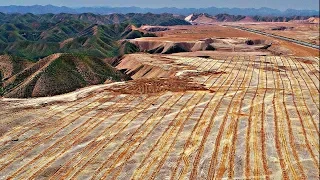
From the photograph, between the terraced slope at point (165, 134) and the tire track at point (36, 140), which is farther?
the tire track at point (36, 140)

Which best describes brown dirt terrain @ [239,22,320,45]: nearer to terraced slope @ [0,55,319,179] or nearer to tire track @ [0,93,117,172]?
terraced slope @ [0,55,319,179]

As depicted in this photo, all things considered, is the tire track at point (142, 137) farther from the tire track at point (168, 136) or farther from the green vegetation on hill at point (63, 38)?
the green vegetation on hill at point (63, 38)

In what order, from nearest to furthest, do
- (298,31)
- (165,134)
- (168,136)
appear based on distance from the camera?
(168,136) < (165,134) < (298,31)

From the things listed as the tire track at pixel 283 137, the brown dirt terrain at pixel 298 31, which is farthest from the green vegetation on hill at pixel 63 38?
the tire track at pixel 283 137

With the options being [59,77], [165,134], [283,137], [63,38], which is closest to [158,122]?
[165,134]

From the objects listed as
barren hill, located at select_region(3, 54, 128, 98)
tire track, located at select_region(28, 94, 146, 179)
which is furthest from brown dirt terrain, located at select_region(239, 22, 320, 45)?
tire track, located at select_region(28, 94, 146, 179)

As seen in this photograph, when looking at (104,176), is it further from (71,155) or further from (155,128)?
(155,128)

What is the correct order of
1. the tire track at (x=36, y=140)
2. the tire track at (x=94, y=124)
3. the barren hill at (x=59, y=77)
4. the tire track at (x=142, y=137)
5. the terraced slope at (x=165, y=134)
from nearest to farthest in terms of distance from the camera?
the tire track at (x=142, y=137), the terraced slope at (x=165, y=134), the tire track at (x=94, y=124), the tire track at (x=36, y=140), the barren hill at (x=59, y=77)

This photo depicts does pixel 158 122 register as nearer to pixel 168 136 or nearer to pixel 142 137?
pixel 168 136

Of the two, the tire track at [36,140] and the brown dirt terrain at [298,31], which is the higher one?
the brown dirt terrain at [298,31]
